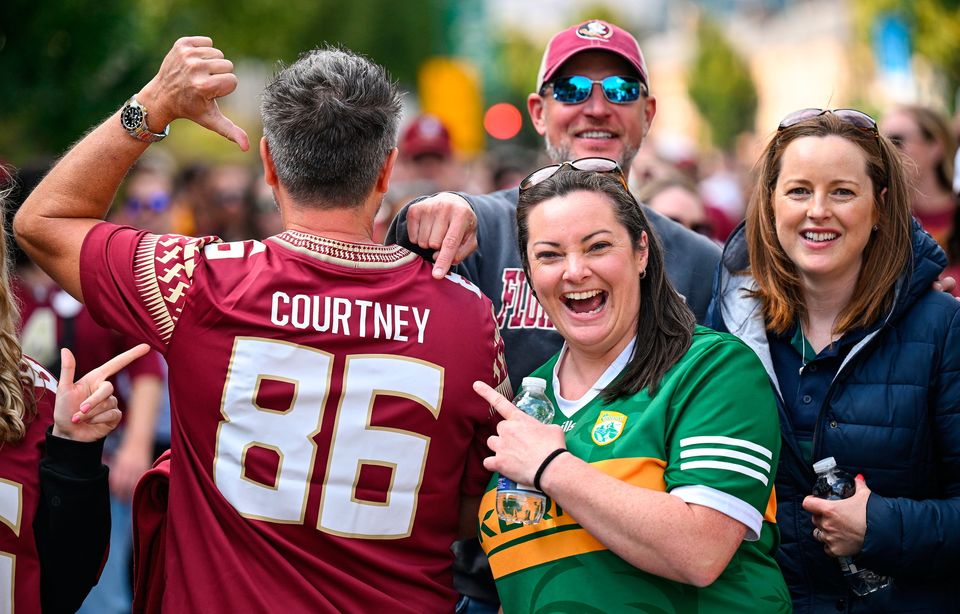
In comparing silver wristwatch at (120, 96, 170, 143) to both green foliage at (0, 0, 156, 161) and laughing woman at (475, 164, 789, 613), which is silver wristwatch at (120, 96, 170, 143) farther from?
green foliage at (0, 0, 156, 161)

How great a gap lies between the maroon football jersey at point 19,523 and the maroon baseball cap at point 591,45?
97.0 inches

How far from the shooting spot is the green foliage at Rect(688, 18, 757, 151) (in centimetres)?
5747

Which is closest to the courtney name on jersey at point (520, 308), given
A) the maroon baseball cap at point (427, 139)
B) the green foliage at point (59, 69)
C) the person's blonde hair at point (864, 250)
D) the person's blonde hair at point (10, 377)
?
the person's blonde hair at point (864, 250)

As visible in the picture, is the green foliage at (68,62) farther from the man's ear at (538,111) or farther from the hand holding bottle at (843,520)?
the hand holding bottle at (843,520)

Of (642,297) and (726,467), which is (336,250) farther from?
(726,467)

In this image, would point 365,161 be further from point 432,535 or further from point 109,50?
point 109,50

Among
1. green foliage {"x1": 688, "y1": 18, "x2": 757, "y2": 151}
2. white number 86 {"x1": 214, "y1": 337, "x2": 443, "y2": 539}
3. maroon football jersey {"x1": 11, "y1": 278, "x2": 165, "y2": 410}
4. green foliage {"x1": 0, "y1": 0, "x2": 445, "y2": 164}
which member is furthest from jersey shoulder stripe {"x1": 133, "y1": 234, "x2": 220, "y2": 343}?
green foliage {"x1": 688, "y1": 18, "x2": 757, "y2": 151}

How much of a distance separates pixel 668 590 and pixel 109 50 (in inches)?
413

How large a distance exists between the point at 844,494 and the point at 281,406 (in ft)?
5.51

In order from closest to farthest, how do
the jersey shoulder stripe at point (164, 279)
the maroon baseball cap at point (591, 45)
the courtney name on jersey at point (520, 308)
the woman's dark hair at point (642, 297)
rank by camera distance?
the jersey shoulder stripe at point (164, 279)
the woman's dark hair at point (642, 297)
the courtney name on jersey at point (520, 308)
the maroon baseball cap at point (591, 45)

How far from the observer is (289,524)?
10.1 feet

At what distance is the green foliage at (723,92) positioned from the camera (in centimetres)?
5747

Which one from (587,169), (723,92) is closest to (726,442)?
(587,169)

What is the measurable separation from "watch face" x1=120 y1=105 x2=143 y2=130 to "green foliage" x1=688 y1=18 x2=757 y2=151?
55067 millimetres
